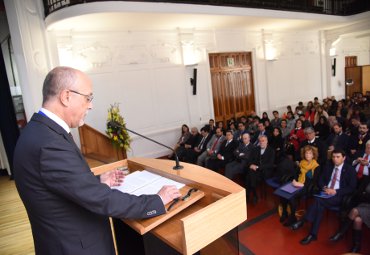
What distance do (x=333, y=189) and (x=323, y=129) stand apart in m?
3.62

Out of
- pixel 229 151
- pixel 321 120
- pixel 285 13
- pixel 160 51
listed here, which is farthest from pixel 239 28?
pixel 229 151

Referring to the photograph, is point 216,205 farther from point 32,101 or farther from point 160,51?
point 160,51

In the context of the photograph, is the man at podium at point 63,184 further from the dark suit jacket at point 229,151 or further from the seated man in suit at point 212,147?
the seated man in suit at point 212,147

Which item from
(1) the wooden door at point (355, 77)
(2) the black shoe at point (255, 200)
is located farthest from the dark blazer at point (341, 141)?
(1) the wooden door at point (355, 77)

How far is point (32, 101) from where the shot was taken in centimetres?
548

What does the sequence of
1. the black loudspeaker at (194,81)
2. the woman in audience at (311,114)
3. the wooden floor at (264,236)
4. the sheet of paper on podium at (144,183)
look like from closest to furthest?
1. the sheet of paper on podium at (144,183)
2. the wooden floor at (264,236)
3. the black loudspeaker at (194,81)
4. the woman in audience at (311,114)

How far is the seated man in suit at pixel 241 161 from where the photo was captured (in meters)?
4.99

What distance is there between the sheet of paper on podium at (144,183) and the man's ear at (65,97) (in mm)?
602

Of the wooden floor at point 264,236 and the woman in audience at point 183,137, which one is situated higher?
the woman in audience at point 183,137

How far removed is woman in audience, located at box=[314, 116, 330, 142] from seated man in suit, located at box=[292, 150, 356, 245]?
10.5 feet

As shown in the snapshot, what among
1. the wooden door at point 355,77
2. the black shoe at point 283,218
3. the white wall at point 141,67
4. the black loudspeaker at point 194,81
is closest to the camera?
the black shoe at point 283,218

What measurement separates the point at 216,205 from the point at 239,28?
329 inches

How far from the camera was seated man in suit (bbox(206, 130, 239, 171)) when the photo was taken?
5.72 meters

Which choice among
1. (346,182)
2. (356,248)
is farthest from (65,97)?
(346,182)
